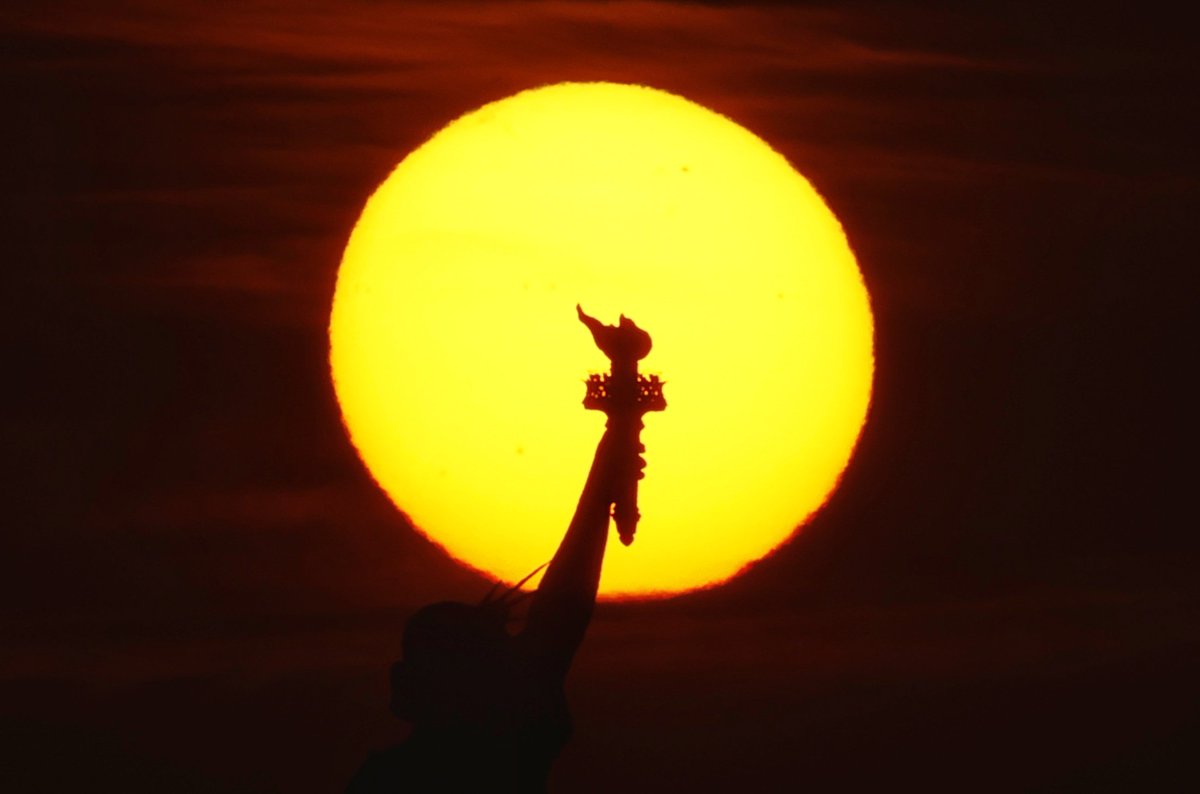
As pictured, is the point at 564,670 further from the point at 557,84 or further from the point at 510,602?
the point at 557,84

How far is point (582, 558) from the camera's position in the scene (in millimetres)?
15641

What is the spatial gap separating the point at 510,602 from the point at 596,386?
449 mm

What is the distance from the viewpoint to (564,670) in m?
15.6

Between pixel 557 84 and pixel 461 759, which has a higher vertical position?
pixel 557 84

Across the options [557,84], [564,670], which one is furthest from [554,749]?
[557,84]

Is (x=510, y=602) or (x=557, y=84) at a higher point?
(x=557, y=84)

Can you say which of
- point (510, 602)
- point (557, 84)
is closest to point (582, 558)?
point (510, 602)

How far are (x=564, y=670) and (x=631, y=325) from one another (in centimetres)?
68

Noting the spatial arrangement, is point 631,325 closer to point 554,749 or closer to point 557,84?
point 554,749

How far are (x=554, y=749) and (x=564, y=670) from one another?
0.16 meters

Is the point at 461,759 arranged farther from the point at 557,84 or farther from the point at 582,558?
the point at 557,84

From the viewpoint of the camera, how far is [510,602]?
1567cm

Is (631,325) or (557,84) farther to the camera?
(557,84)

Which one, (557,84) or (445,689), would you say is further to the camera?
(557,84)
